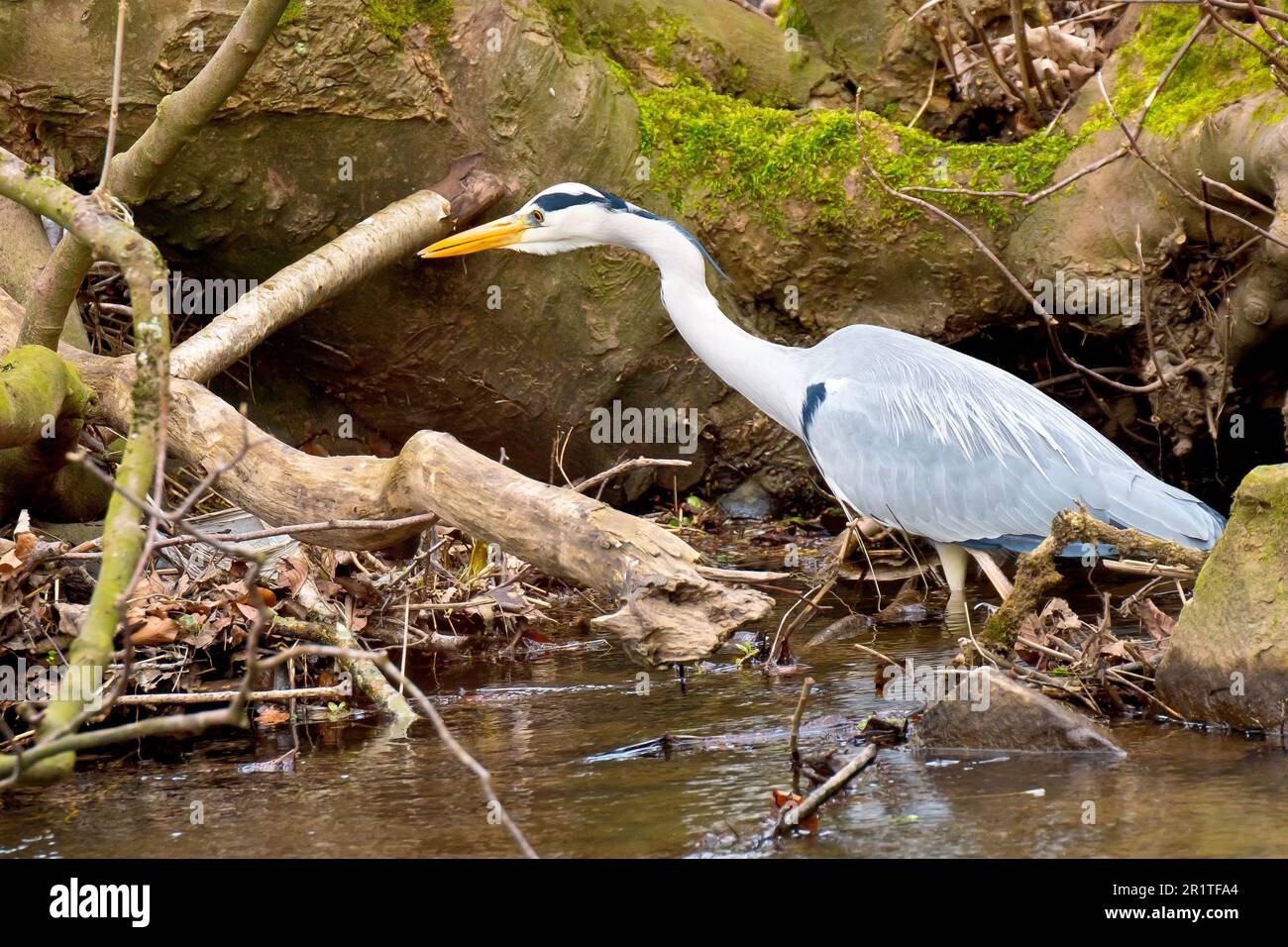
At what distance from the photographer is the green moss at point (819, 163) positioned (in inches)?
292

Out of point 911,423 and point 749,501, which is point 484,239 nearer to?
point 911,423

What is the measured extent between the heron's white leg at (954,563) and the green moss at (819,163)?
233 cm

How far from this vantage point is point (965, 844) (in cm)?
315

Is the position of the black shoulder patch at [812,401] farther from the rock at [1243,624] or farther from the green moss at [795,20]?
the green moss at [795,20]

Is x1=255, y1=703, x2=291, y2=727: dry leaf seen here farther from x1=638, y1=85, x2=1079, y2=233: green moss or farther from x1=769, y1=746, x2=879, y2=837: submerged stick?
x1=638, y1=85, x2=1079, y2=233: green moss

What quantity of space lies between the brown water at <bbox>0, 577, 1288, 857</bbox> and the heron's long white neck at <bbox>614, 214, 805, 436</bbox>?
5.91 feet

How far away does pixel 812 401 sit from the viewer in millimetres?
5973

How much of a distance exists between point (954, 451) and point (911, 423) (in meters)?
0.21

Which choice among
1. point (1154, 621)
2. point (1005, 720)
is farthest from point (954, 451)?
point (1005, 720)

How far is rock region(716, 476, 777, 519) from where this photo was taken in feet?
27.2

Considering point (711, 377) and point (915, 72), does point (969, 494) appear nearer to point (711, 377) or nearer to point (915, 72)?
point (711, 377)

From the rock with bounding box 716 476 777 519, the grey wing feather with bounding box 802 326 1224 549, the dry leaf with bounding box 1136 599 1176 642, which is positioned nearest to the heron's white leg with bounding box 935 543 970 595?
the grey wing feather with bounding box 802 326 1224 549

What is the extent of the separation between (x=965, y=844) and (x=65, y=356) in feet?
12.7
